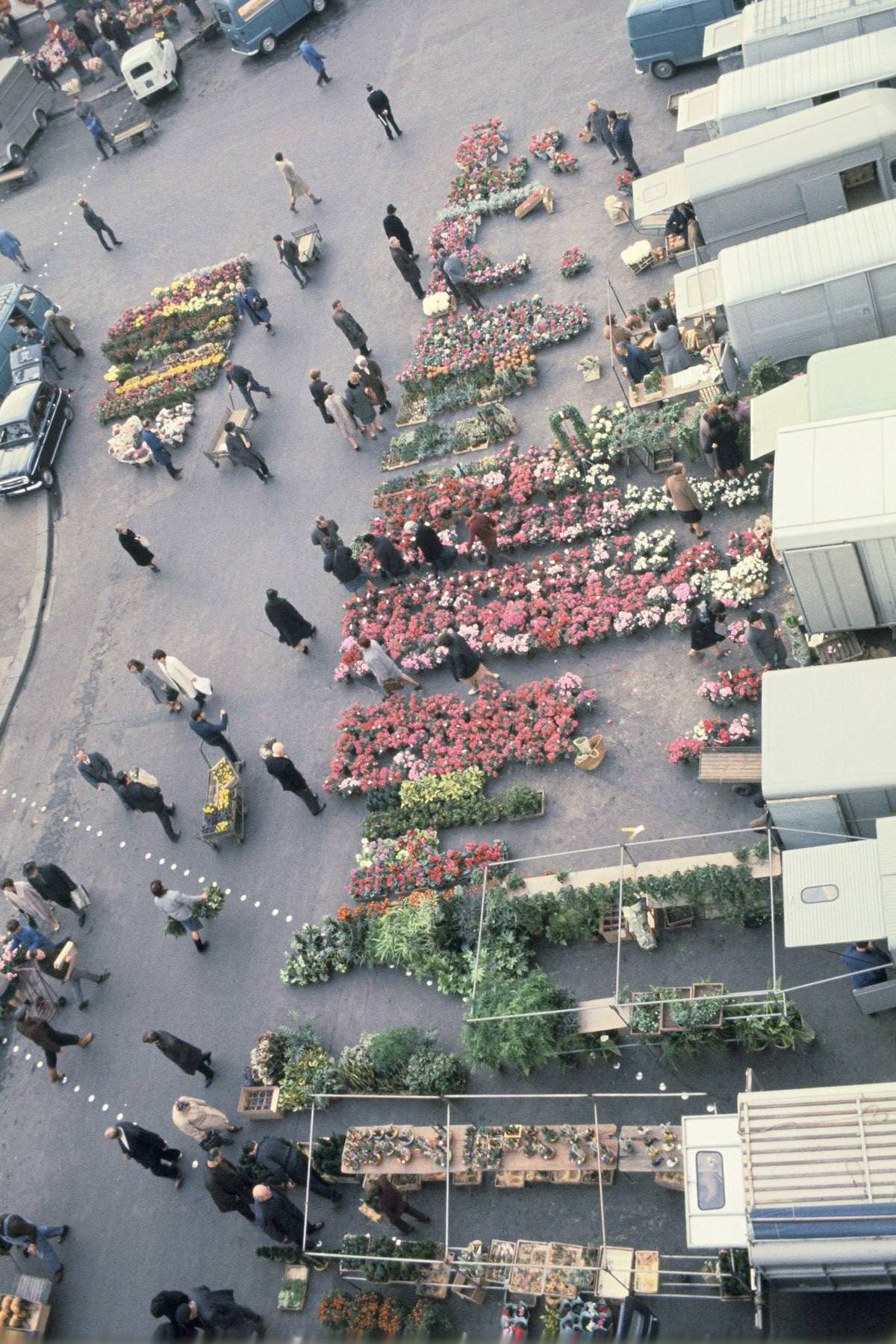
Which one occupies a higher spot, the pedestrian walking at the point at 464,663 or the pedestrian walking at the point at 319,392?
the pedestrian walking at the point at 319,392

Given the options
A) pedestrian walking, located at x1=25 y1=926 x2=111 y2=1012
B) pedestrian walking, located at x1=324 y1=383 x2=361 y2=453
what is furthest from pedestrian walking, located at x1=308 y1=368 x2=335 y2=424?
pedestrian walking, located at x1=25 y1=926 x2=111 y2=1012

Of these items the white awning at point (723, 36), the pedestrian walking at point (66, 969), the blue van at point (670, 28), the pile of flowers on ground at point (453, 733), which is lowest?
the pedestrian walking at point (66, 969)

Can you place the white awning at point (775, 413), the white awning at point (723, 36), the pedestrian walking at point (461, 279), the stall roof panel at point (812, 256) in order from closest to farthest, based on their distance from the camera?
the white awning at point (775, 413)
the stall roof panel at point (812, 256)
the white awning at point (723, 36)
the pedestrian walking at point (461, 279)

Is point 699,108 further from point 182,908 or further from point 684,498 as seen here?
point 182,908

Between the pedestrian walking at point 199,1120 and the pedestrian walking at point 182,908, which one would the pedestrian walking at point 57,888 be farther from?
the pedestrian walking at point 199,1120

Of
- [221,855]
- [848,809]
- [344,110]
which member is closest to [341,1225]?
[221,855]

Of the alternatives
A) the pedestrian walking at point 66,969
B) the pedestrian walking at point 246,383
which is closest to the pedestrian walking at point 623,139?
the pedestrian walking at point 246,383

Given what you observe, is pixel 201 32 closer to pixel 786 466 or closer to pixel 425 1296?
pixel 786 466
